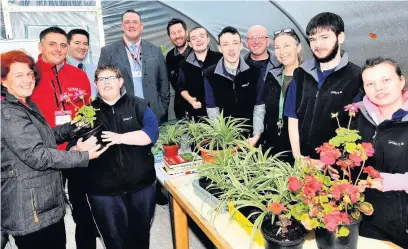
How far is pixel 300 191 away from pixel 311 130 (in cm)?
104

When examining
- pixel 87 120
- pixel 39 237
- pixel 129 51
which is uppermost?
pixel 129 51

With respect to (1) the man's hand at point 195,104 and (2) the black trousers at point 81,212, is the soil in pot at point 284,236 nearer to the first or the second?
(2) the black trousers at point 81,212

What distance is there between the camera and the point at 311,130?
2.37 metres

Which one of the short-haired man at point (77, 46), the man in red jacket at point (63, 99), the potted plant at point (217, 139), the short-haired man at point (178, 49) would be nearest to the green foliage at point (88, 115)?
the man in red jacket at point (63, 99)

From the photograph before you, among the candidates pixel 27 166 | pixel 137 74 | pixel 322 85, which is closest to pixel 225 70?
pixel 322 85

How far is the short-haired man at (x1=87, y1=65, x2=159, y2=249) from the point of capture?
218 centimetres

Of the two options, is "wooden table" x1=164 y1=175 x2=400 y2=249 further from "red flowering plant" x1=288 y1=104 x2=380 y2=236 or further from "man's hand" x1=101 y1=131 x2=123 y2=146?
"man's hand" x1=101 y1=131 x2=123 y2=146

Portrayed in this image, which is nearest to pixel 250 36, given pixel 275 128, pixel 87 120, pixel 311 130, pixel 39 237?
pixel 275 128

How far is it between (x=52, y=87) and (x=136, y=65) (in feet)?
4.19

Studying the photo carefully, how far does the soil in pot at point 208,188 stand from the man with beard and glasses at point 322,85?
854mm

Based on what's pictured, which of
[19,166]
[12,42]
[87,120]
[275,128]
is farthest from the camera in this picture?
[12,42]

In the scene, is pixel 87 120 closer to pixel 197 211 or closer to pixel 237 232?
pixel 197 211

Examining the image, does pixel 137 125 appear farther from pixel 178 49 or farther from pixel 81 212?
pixel 178 49

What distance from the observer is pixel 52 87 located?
2.71 meters
